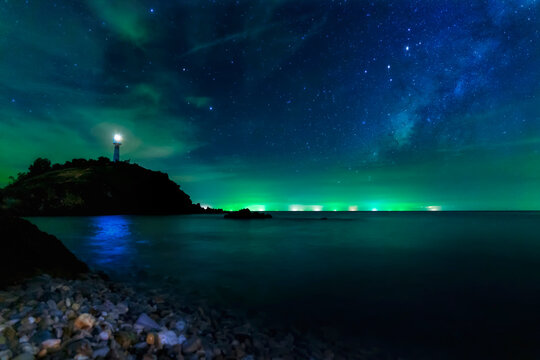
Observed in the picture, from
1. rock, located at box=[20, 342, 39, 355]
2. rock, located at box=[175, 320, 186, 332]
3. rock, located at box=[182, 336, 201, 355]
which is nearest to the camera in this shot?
rock, located at box=[20, 342, 39, 355]

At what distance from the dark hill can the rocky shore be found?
92.3 m

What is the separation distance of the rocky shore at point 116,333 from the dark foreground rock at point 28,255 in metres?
0.58

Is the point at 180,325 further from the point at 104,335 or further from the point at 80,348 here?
the point at 80,348

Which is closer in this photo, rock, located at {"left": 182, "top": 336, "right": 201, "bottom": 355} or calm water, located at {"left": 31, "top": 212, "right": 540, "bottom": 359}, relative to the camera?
rock, located at {"left": 182, "top": 336, "right": 201, "bottom": 355}

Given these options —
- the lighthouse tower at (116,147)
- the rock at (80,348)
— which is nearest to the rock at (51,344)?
the rock at (80,348)

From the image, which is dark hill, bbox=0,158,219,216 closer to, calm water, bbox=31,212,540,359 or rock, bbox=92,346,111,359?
calm water, bbox=31,212,540,359

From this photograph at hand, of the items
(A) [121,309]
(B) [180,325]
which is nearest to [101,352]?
(B) [180,325]

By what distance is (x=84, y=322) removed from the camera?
4.14 meters

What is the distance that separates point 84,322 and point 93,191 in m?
115

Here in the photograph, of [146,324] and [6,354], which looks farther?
[146,324]

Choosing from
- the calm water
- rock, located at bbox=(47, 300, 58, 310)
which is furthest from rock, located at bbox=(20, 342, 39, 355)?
the calm water

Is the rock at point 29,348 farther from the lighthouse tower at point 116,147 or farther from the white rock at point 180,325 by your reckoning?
the lighthouse tower at point 116,147

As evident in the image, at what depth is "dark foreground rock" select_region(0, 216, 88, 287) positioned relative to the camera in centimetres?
Result: 634

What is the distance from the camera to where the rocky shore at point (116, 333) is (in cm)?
359
